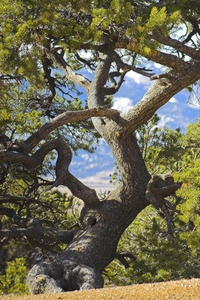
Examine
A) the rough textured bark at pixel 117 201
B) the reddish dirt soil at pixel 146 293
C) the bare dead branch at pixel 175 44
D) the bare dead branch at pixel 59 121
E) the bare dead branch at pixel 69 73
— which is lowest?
the reddish dirt soil at pixel 146 293

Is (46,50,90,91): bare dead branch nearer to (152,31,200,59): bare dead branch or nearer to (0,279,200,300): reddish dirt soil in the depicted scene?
(152,31,200,59): bare dead branch

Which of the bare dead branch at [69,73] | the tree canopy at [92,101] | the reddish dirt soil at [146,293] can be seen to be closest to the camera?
the reddish dirt soil at [146,293]

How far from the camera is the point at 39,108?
856cm

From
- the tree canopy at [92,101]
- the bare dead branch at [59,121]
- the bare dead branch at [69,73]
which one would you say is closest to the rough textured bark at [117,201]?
the tree canopy at [92,101]

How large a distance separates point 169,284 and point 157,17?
321 centimetres

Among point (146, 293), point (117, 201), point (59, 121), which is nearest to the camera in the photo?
point (146, 293)

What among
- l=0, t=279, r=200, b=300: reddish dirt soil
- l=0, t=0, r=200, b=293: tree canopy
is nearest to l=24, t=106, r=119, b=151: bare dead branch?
l=0, t=0, r=200, b=293: tree canopy

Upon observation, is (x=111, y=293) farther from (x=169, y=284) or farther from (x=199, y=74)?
(x=199, y=74)

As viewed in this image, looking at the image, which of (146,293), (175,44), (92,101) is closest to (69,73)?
(92,101)

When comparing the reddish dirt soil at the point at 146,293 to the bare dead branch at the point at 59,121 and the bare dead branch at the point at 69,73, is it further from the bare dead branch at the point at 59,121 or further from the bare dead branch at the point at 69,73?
the bare dead branch at the point at 69,73

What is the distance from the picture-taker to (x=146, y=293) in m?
3.20

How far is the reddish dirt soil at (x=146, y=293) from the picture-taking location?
3.10 meters

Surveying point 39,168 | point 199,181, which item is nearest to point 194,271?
point 199,181

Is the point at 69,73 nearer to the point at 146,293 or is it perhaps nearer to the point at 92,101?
the point at 92,101
